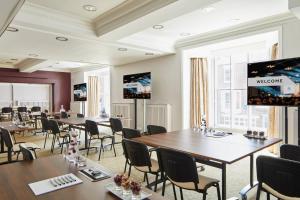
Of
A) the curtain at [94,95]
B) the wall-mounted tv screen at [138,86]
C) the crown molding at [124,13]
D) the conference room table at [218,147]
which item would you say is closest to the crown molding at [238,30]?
the wall-mounted tv screen at [138,86]

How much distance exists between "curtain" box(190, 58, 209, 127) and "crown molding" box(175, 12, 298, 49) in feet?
2.32

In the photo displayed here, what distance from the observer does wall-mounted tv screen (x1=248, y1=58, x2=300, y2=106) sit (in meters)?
3.26

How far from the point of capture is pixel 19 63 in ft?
31.4

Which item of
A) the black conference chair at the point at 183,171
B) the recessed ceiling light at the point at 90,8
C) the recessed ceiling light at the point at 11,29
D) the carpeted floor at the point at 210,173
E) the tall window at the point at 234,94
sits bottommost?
the carpeted floor at the point at 210,173

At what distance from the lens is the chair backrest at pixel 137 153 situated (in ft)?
8.14

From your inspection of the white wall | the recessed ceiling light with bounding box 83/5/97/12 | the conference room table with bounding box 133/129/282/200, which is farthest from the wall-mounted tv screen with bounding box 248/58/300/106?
the recessed ceiling light with bounding box 83/5/97/12

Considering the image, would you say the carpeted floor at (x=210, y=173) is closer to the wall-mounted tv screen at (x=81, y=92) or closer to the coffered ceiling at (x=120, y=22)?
the coffered ceiling at (x=120, y=22)

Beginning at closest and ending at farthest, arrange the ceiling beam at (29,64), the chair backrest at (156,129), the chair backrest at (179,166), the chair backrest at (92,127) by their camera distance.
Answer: the chair backrest at (179,166)
the chair backrest at (156,129)
the chair backrest at (92,127)
the ceiling beam at (29,64)

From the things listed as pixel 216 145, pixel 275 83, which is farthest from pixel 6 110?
pixel 275 83

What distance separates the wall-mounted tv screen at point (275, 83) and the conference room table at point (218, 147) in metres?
0.87

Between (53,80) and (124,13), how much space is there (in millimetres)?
8838

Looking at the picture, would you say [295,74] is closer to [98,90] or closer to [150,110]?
[150,110]

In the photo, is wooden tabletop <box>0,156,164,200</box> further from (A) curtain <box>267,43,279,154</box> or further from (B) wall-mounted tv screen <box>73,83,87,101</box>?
(B) wall-mounted tv screen <box>73,83,87,101</box>

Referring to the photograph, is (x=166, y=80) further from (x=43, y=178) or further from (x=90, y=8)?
(x=43, y=178)
